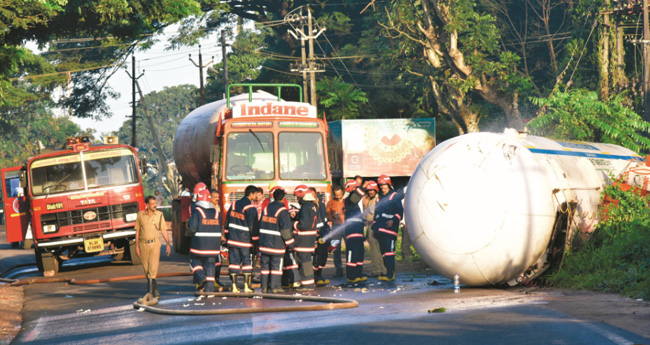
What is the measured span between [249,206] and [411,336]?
18.9 ft

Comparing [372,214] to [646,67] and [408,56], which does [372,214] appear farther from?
[408,56]

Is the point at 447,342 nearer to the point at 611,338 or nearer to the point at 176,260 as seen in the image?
the point at 611,338

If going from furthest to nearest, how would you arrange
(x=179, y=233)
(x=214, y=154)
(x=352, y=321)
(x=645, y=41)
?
(x=645, y=41), (x=179, y=233), (x=214, y=154), (x=352, y=321)

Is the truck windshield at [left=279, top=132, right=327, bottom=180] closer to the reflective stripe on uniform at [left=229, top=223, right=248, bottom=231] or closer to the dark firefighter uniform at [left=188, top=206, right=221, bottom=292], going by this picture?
the reflective stripe on uniform at [left=229, top=223, right=248, bottom=231]

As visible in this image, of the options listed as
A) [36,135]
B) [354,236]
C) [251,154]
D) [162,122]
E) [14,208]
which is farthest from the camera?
[162,122]

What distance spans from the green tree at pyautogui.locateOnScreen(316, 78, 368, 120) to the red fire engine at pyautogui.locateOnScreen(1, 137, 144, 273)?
1851 cm

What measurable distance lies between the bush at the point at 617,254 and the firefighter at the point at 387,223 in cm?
321

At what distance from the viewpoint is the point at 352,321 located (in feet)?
33.7

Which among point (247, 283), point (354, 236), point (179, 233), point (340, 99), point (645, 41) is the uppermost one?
point (645, 41)

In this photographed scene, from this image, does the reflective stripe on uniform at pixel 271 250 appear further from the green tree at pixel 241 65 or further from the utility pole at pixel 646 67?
the green tree at pixel 241 65

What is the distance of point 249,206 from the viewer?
14188 mm

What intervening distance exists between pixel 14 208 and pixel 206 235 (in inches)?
593

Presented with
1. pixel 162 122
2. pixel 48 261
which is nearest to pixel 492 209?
pixel 48 261

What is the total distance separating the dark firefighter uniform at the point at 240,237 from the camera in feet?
46.0
